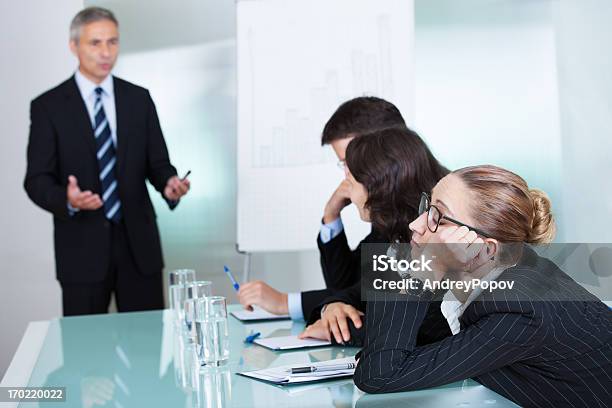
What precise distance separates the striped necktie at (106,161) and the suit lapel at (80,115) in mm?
32

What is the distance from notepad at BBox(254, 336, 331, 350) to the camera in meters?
1.84

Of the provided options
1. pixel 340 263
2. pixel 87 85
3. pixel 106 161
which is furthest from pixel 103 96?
pixel 340 263

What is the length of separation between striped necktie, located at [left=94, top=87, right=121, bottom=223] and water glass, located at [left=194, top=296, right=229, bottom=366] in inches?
71.8

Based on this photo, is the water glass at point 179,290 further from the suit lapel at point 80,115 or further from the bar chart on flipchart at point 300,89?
the bar chart on flipchart at point 300,89

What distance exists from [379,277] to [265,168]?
6.75 ft

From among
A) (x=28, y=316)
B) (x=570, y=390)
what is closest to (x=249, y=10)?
(x=28, y=316)

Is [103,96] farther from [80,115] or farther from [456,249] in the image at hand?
[456,249]

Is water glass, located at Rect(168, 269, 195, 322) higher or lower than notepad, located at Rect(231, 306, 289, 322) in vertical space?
higher

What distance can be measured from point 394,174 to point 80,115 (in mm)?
1902

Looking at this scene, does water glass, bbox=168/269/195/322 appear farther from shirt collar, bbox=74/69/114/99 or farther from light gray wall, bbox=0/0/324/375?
light gray wall, bbox=0/0/324/375

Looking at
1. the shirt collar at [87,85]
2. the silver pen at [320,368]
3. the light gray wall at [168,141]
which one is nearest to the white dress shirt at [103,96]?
the shirt collar at [87,85]

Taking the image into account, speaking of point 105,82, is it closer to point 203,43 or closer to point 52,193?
point 52,193

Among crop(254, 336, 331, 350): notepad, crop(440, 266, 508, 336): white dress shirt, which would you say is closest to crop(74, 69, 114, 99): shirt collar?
crop(254, 336, 331, 350): notepad

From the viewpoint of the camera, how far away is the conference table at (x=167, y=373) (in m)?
1.39
